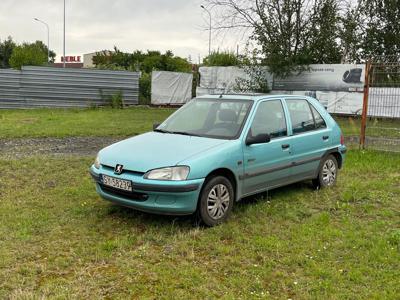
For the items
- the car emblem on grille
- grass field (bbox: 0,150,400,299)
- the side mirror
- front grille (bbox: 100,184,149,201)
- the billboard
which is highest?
the billboard

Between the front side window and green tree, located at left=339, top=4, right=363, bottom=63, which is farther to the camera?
green tree, located at left=339, top=4, right=363, bottom=63

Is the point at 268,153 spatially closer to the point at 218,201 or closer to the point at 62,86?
the point at 218,201

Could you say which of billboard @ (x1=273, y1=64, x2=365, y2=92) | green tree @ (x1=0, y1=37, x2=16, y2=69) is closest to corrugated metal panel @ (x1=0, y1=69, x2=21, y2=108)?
billboard @ (x1=273, y1=64, x2=365, y2=92)

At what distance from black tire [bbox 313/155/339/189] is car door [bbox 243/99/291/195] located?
94 centimetres

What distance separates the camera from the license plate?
191 inches

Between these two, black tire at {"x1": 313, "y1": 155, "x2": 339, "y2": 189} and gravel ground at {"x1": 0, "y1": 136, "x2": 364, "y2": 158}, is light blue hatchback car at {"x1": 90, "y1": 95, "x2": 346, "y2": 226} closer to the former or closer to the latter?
black tire at {"x1": 313, "y1": 155, "x2": 339, "y2": 189}

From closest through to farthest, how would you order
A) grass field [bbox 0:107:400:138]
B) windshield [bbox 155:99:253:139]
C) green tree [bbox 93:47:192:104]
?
1. windshield [bbox 155:99:253:139]
2. grass field [bbox 0:107:400:138]
3. green tree [bbox 93:47:192:104]

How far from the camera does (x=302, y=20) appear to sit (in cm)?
2094

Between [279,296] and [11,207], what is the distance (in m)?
3.79

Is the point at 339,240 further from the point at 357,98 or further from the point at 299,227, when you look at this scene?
the point at 357,98

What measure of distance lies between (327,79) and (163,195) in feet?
53.9

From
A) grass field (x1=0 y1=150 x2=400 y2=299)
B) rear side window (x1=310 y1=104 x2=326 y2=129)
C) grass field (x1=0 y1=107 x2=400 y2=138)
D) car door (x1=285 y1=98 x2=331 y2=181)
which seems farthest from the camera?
grass field (x1=0 y1=107 x2=400 y2=138)

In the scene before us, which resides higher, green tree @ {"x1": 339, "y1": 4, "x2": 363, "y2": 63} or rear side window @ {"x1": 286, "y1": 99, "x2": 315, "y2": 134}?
green tree @ {"x1": 339, "y1": 4, "x2": 363, "y2": 63}

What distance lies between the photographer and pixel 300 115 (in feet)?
21.6
